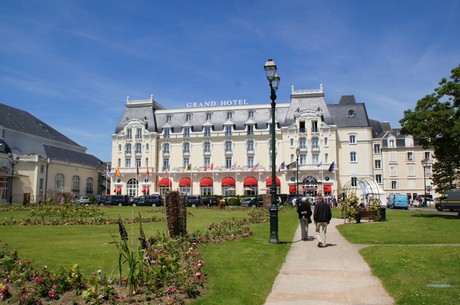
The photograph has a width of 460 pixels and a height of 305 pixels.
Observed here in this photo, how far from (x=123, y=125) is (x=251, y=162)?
2718 centimetres

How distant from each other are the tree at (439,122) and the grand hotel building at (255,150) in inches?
1512

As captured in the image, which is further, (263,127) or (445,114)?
(263,127)

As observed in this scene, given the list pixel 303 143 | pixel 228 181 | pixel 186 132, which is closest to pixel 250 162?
pixel 228 181

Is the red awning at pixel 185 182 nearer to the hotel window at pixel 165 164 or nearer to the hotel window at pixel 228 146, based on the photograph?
the hotel window at pixel 165 164

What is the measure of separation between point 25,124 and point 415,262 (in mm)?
77715

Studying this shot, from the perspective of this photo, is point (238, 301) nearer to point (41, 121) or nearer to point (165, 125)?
point (165, 125)

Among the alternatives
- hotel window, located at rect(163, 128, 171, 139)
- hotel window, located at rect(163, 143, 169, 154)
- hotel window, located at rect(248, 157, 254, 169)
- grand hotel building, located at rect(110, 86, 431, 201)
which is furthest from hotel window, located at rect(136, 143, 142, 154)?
hotel window, located at rect(248, 157, 254, 169)

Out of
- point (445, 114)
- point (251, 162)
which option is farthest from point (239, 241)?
point (251, 162)

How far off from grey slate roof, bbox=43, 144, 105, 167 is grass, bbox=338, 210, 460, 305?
64746mm

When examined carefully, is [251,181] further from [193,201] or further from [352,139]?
[193,201]

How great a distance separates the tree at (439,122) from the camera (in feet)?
87.0

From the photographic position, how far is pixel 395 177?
75625 millimetres

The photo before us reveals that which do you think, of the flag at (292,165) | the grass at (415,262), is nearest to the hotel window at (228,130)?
the flag at (292,165)

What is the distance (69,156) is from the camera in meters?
75.6
